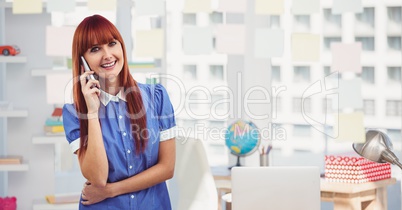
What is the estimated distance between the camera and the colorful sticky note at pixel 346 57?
4.05 metres

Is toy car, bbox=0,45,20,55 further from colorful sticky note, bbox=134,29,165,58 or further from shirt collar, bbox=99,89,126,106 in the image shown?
shirt collar, bbox=99,89,126,106

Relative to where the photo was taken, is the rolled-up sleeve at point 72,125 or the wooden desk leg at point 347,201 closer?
the rolled-up sleeve at point 72,125

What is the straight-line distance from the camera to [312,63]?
4367mm

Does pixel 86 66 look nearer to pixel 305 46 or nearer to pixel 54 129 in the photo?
pixel 54 129

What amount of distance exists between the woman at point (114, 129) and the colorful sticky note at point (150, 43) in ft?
5.12

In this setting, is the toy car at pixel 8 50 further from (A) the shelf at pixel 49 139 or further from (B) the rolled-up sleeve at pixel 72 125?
(B) the rolled-up sleeve at pixel 72 125

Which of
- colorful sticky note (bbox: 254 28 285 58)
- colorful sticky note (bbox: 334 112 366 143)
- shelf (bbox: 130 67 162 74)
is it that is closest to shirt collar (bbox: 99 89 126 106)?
shelf (bbox: 130 67 162 74)

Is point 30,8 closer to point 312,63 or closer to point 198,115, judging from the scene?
point 198,115

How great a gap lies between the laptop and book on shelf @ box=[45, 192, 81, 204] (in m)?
1.68

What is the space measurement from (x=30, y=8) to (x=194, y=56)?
3.48ft

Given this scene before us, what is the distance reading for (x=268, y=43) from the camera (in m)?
4.13

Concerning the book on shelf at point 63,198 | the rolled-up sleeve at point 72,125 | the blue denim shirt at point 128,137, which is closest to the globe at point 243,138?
the book on shelf at point 63,198

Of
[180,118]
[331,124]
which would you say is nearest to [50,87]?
[180,118]

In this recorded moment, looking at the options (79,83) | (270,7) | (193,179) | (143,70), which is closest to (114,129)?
(79,83)
